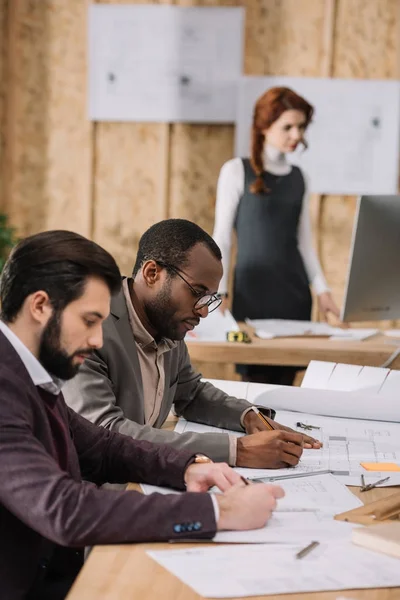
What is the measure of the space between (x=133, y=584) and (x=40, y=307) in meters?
0.45

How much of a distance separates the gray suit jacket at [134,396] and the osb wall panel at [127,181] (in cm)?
303

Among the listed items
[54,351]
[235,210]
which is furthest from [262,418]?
[235,210]

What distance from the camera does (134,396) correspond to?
2041 mm

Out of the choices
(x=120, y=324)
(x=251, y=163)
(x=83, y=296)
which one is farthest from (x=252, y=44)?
(x=83, y=296)

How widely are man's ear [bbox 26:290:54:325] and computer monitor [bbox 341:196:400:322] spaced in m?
1.69

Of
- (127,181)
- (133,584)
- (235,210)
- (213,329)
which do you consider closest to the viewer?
(133,584)

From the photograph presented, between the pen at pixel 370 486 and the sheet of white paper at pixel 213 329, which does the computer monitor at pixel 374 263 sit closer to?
the sheet of white paper at pixel 213 329

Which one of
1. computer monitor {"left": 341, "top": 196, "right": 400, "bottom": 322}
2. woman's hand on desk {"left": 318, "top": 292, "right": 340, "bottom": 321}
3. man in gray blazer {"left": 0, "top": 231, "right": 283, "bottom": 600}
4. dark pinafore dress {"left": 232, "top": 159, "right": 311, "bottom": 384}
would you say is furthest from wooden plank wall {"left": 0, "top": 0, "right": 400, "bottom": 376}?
man in gray blazer {"left": 0, "top": 231, "right": 283, "bottom": 600}

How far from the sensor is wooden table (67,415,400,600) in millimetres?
1161

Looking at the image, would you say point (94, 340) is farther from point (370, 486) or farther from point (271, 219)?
point (271, 219)

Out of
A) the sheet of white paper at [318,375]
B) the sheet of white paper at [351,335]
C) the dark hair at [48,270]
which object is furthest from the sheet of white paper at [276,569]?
the sheet of white paper at [351,335]

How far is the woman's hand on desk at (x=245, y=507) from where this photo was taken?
139cm

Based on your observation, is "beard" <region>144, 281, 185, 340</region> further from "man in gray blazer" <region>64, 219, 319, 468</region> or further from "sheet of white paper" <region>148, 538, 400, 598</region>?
"sheet of white paper" <region>148, 538, 400, 598</region>

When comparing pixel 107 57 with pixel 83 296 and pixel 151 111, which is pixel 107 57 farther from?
pixel 83 296
